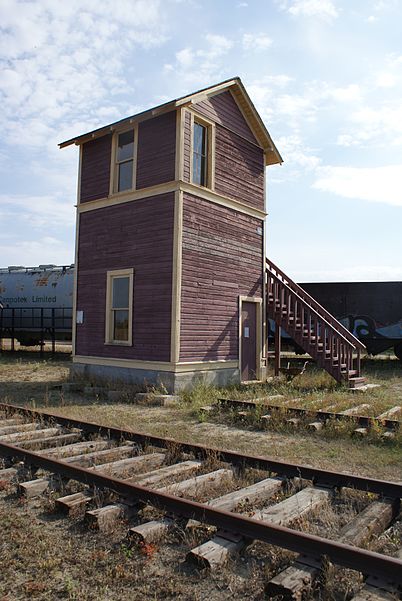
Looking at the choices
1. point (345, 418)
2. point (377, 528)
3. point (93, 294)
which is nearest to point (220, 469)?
point (377, 528)

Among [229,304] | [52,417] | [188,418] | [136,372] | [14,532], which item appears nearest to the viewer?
[14,532]

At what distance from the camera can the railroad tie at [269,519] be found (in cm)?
374

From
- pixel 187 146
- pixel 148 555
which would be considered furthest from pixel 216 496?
pixel 187 146

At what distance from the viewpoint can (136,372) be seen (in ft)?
43.9

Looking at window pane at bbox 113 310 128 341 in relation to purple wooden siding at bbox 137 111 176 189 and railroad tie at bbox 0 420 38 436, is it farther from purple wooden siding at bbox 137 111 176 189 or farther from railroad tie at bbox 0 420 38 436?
railroad tie at bbox 0 420 38 436

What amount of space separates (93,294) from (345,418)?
8.45 meters

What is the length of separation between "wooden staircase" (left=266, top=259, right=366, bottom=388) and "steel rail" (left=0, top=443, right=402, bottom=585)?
32.2 ft

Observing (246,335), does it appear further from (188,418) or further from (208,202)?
(188,418)

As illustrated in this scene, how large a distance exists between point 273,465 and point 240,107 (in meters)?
12.3

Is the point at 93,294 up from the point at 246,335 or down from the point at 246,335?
up

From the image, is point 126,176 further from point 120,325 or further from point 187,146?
point 120,325

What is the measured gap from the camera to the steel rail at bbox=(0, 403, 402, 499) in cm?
509

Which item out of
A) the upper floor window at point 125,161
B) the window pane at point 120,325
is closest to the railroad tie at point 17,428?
the window pane at point 120,325

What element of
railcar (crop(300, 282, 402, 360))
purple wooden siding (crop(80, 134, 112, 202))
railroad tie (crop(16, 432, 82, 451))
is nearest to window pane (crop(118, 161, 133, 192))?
purple wooden siding (crop(80, 134, 112, 202))
